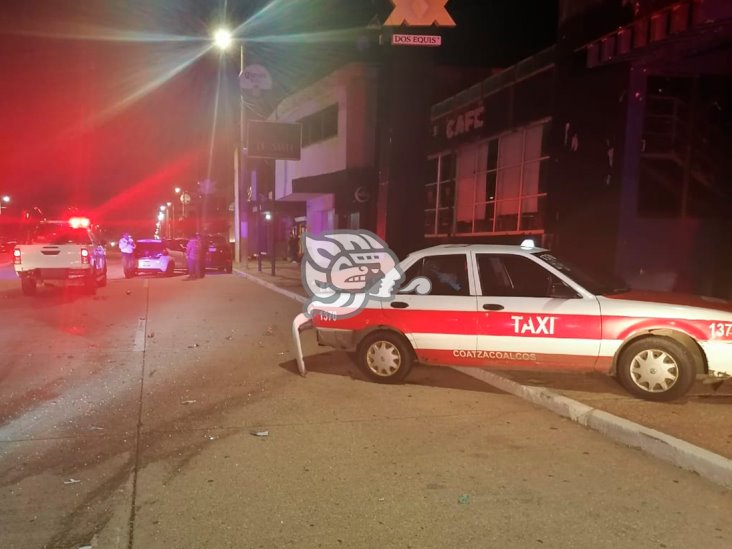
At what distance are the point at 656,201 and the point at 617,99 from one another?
2.23 meters

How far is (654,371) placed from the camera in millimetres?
5973

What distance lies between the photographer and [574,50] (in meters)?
12.4

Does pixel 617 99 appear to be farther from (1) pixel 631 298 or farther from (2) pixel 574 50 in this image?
(1) pixel 631 298

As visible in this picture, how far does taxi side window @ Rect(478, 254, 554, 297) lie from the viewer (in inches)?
261

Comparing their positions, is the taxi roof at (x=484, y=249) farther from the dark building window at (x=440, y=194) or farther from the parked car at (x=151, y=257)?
the parked car at (x=151, y=257)

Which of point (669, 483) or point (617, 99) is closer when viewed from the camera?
point (669, 483)

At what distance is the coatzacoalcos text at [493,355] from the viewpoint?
6402 mm

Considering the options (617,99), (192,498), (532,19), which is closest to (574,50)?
(617,99)

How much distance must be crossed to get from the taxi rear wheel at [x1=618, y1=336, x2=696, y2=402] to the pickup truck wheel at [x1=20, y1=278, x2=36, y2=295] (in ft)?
50.1

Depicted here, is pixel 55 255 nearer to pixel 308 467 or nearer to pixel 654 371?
pixel 308 467

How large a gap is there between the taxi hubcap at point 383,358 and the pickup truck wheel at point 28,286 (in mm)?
12615

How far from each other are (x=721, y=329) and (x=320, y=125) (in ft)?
80.6

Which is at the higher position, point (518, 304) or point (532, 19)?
point (532, 19)

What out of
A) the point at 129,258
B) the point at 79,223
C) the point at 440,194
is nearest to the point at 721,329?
the point at 440,194
